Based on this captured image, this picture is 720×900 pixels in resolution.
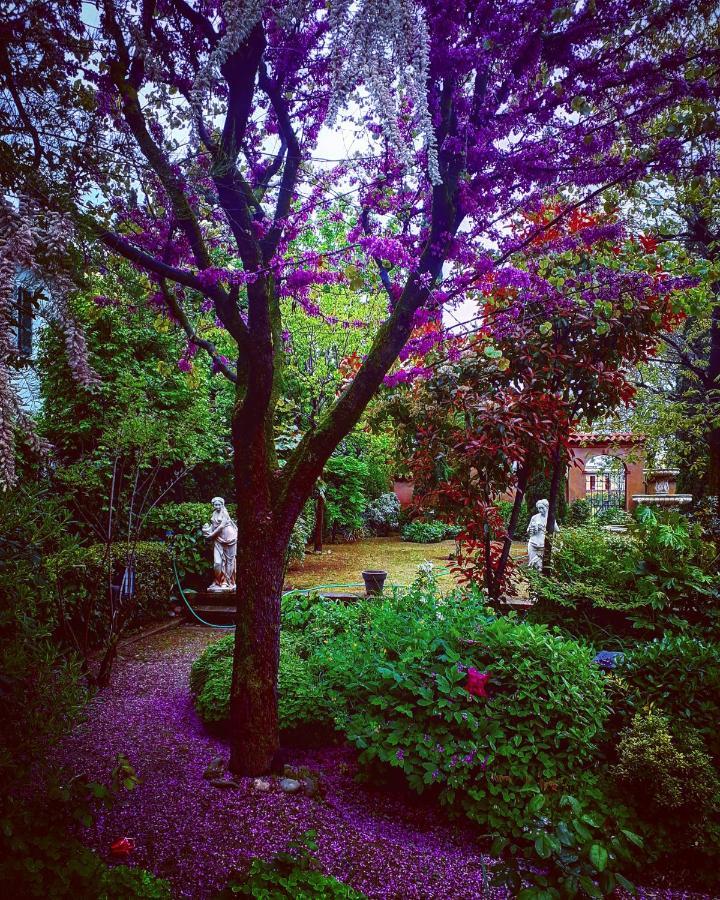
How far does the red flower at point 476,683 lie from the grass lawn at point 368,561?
5274 mm

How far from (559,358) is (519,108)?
222 cm

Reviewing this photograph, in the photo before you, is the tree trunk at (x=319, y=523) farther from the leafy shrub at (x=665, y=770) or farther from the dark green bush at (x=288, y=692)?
the leafy shrub at (x=665, y=770)

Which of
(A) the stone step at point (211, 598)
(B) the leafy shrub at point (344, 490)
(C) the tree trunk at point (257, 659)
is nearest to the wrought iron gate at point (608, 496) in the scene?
(B) the leafy shrub at point (344, 490)

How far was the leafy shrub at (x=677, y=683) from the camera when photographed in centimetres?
330

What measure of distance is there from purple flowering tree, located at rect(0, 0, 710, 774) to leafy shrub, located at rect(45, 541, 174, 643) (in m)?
1.67

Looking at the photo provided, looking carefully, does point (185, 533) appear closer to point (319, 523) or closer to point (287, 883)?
point (319, 523)

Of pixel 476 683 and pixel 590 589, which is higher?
pixel 590 589

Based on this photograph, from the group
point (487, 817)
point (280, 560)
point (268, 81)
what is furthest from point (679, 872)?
point (268, 81)

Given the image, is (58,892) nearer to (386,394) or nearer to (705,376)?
(386,394)

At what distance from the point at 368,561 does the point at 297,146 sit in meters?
9.36

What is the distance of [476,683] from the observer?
125 inches

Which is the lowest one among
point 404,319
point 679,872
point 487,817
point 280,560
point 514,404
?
point 679,872

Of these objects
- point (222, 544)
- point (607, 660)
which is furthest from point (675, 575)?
point (222, 544)

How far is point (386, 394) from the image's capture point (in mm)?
5348
